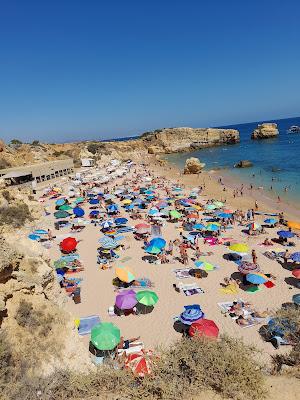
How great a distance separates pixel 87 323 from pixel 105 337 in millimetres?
1910

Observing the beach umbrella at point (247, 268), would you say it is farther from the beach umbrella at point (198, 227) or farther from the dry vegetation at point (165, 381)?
the dry vegetation at point (165, 381)

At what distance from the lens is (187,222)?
22.3 m

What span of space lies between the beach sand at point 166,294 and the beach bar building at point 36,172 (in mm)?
17091

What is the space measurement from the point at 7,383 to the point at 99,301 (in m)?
7.24

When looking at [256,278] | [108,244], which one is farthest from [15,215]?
[256,278]

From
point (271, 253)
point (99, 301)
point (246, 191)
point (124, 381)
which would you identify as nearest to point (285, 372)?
point (124, 381)

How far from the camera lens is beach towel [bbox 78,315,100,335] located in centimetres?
1054

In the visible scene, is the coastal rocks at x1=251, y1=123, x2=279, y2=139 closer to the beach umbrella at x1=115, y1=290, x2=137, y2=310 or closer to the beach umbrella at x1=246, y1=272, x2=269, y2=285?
the beach umbrella at x1=246, y1=272, x2=269, y2=285

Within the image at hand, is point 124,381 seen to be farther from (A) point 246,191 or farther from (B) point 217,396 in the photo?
(A) point 246,191

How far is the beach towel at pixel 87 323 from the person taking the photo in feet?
34.6

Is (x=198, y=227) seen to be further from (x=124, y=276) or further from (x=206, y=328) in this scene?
(x=206, y=328)

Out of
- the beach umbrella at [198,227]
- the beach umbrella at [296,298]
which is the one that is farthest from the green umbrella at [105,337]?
the beach umbrella at [198,227]

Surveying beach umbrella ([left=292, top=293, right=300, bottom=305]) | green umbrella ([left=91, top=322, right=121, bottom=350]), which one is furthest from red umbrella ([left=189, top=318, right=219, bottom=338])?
beach umbrella ([left=292, top=293, right=300, bottom=305])

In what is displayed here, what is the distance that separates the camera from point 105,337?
9.27 metres
